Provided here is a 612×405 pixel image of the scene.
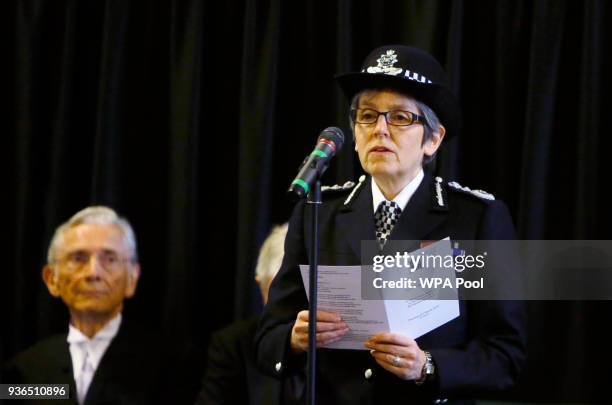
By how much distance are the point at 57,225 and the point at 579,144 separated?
7.06ft

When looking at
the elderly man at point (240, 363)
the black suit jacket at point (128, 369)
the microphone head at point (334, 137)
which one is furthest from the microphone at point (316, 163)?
the black suit jacket at point (128, 369)

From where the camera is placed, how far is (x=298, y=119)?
140 inches

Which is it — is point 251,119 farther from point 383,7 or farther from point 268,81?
point 383,7

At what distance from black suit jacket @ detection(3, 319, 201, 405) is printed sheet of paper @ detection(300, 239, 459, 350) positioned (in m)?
1.37

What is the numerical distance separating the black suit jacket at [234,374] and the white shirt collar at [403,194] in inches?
39.4

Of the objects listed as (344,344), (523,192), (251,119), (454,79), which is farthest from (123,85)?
(344,344)

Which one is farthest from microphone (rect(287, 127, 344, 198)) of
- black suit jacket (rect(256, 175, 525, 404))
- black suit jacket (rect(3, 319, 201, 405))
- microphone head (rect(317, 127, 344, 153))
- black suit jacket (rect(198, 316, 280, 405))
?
black suit jacket (rect(3, 319, 201, 405))

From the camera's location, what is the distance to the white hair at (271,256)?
3.10 meters

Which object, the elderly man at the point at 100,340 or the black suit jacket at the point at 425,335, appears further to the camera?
the elderly man at the point at 100,340

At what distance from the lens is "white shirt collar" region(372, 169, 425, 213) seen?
221 centimetres

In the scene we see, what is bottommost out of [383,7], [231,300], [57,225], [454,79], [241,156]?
[231,300]

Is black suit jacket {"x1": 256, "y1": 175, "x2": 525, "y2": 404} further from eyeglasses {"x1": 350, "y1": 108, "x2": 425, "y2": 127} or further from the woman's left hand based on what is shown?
eyeglasses {"x1": 350, "y1": 108, "x2": 425, "y2": 127}

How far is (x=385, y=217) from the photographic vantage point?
222 cm

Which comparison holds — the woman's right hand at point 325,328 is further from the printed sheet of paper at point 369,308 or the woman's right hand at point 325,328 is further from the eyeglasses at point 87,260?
the eyeglasses at point 87,260
